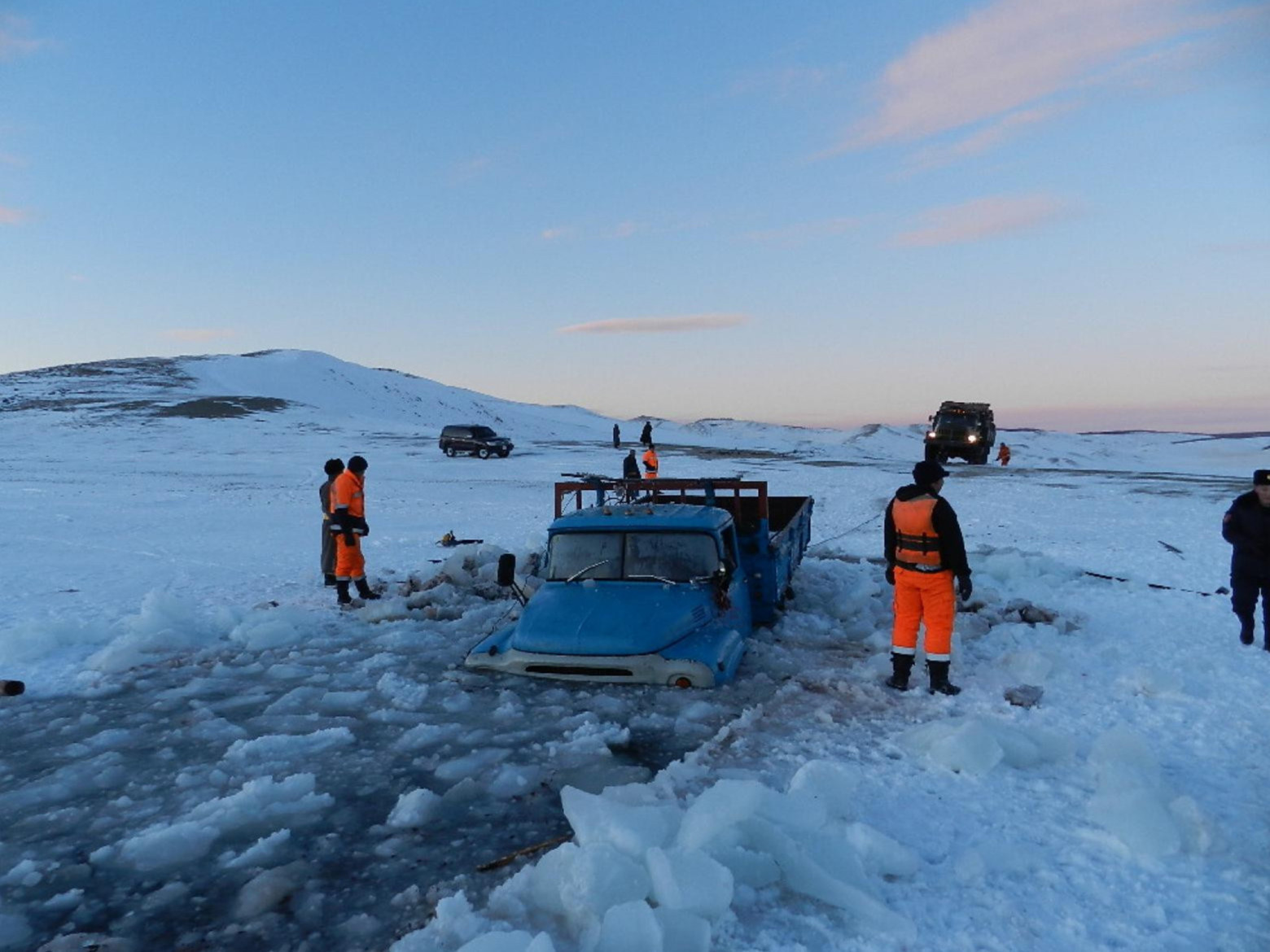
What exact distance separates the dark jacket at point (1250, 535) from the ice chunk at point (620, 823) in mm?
6202

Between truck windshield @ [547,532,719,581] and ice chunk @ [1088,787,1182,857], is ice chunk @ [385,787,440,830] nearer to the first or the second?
truck windshield @ [547,532,719,581]

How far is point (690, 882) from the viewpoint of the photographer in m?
3.37

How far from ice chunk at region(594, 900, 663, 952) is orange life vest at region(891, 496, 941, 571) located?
3845 mm

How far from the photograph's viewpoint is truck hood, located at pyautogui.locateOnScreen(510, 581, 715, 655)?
6199mm

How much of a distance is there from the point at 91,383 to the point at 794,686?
98.5m

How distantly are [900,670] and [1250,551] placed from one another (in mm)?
3681

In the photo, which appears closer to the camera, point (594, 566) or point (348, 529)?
point (594, 566)

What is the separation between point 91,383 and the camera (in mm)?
85000

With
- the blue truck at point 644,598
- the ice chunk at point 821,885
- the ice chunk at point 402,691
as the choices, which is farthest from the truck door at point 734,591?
the ice chunk at point 821,885

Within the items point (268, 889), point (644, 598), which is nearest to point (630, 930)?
point (268, 889)

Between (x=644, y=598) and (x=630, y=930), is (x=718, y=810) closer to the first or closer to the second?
(x=630, y=930)

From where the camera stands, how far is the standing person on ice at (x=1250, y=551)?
23.5ft

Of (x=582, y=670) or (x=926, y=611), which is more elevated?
(x=926, y=611)

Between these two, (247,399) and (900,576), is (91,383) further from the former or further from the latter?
(900,576)
